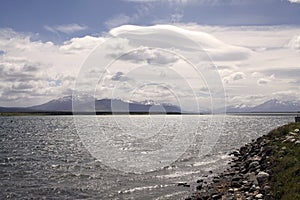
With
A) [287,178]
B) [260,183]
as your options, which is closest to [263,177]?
[260,183]

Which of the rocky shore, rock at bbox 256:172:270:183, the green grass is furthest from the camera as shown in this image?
rock at bbox 256:172:270:183

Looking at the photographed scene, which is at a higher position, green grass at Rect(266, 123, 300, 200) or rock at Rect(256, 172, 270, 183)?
green grass at Rect(266, 123, 300, 200)

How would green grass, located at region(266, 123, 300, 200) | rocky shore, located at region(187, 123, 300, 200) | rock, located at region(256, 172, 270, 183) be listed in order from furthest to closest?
rock, located at region(256, 172, 270, 183) → rocky shore, located at region(187, 123, 300, 200) → green grass, located at region(266, 123, 300, 200)

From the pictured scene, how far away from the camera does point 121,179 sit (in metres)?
38.7

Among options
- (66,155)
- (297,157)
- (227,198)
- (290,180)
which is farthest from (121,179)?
(66,155)

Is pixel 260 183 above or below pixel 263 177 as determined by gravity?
below

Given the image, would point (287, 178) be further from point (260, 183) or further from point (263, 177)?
point (263, 177)

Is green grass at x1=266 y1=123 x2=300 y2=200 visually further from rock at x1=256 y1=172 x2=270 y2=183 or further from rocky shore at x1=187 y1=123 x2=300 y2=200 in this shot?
rock at x1=256 y1=172 x2=270 y2=183

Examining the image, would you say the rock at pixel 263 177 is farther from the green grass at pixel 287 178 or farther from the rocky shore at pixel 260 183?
the green grass at pixel 287 178

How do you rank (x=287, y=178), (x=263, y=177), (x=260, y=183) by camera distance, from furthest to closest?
(x=263, y=177), (x=260, y=183), (x=287, y=178)

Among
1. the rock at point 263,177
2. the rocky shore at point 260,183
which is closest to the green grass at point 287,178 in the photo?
the rocky shore at point 260,183

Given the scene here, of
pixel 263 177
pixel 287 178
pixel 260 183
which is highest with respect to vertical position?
pixel 287 178

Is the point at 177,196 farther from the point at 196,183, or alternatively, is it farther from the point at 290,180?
the point at 290,180

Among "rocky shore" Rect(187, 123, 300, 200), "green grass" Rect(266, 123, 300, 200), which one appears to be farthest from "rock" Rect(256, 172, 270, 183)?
"green grass" Rect(266, 123, 300, 200)
